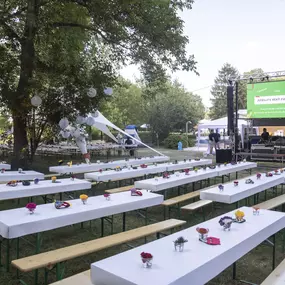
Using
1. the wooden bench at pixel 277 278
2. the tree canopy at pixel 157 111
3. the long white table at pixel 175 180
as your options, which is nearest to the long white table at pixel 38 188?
the long white table at pixel 175 180

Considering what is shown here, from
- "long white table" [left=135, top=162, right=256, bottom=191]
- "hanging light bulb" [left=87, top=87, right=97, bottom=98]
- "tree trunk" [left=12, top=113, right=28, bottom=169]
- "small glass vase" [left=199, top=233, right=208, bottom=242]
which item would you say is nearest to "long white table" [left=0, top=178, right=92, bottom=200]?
"long white table" [left=135, top=162, right=256, bottom=191]

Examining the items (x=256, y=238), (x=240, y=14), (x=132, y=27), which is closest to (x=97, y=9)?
(x=132, y=27)

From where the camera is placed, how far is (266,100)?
13.8 m

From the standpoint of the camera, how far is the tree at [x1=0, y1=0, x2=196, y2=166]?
8.09 m

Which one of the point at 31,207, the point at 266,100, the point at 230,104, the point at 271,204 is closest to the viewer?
the point at 31,207

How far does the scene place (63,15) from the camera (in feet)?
29.2

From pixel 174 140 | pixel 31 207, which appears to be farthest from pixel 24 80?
pixel 174 140

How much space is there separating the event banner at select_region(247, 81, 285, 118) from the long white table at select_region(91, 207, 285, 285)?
11.8 m

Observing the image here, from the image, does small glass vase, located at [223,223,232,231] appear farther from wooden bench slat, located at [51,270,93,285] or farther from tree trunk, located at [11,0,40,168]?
tree trunk, located at [11,0,40,168]

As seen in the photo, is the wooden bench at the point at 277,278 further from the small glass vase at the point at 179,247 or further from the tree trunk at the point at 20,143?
the tree trunk at the point at 20,143

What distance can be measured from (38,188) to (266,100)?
11.6 m

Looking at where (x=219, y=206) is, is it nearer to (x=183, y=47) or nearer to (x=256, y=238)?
(x=256, y=238)

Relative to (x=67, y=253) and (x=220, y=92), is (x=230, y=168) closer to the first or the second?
(x=67, y=253)

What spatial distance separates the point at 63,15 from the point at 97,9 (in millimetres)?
1546
